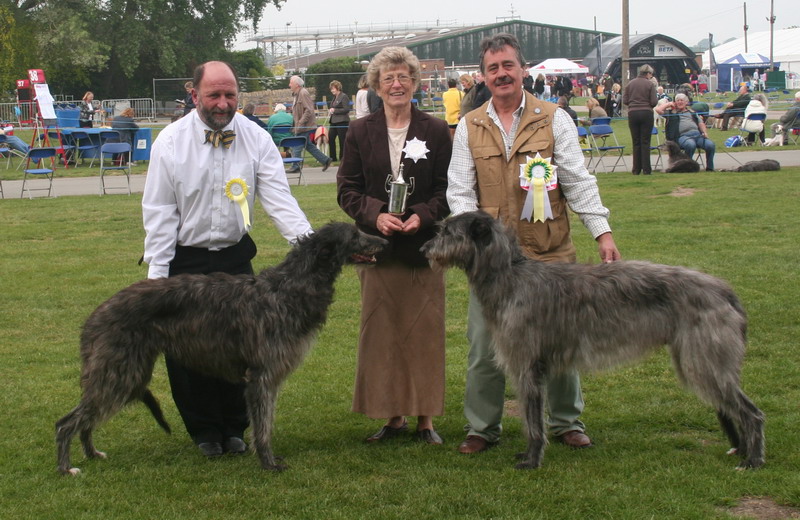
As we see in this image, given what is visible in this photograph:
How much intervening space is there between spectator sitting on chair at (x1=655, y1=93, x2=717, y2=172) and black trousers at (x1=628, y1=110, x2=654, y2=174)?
1186 mm

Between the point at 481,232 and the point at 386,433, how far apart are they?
163 cm

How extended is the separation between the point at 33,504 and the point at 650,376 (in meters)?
4.33

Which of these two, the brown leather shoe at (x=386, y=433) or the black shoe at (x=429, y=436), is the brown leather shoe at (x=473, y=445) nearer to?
the black shoe at (x=429, y=436)

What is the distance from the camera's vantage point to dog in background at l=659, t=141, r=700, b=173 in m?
18.4

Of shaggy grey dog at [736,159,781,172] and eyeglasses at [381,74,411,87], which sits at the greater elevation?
eyeglasses at [381,74,411,87]

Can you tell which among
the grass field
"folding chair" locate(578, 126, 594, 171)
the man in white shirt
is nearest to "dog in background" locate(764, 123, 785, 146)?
"folding chair" locate(578, 126, 594, 171)

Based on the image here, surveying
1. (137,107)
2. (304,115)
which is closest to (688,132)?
(304,115)

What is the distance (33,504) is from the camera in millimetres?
4496

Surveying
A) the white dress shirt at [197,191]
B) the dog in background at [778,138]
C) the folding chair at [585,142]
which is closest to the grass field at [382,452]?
the white dress shirt at [197,191]

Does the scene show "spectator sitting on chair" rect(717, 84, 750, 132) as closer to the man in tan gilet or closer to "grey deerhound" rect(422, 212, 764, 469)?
the man in tan gilet

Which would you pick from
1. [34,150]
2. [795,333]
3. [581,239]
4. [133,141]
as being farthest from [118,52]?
[795,333]

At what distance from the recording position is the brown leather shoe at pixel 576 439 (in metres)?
5.18

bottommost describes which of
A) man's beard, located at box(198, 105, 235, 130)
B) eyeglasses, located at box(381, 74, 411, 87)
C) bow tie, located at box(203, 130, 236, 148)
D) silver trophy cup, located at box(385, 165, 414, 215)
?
silver trophy cup, located at box(385, 165, 414, 215)

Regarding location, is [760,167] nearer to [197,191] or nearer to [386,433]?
[386,433]
